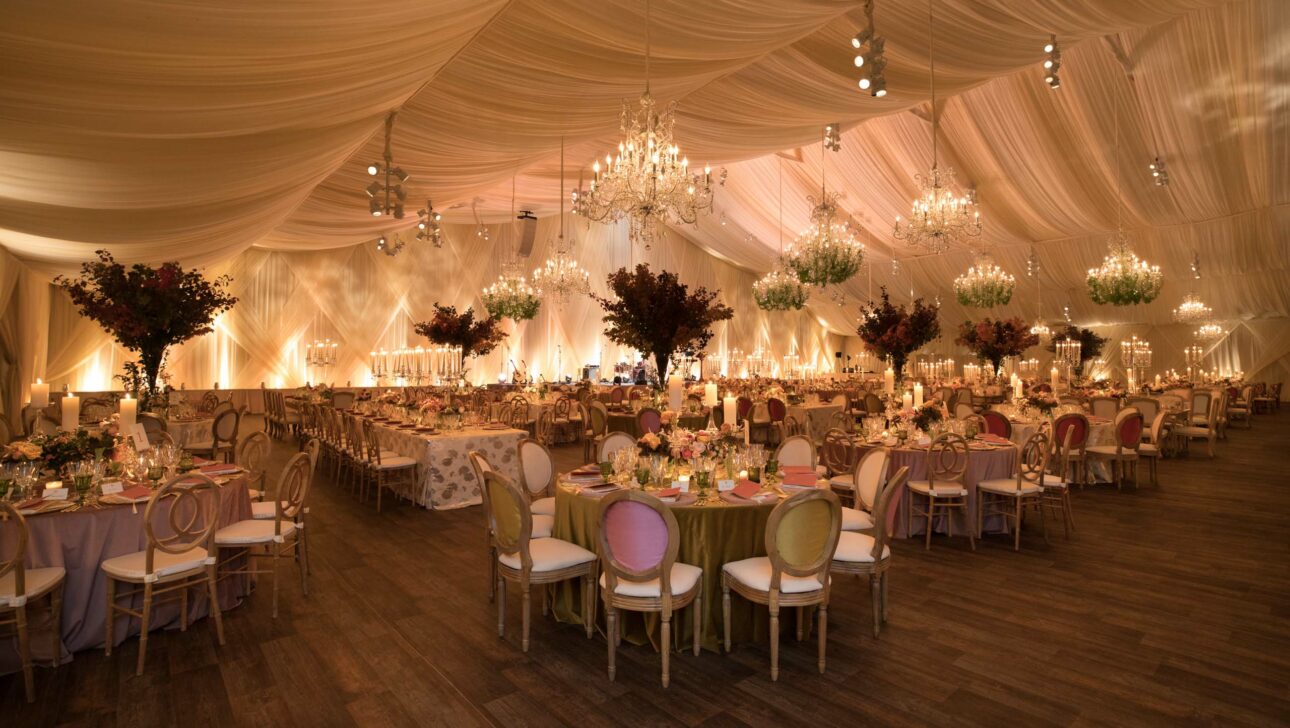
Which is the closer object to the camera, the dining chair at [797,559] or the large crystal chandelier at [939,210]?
the dining chair at [797,559]

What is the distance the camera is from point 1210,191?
1257cm

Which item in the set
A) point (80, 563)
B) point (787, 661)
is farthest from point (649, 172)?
point (80, 563)

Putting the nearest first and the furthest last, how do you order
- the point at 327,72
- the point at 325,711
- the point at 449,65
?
the point at 325,711, the point at 327,72, the point at 449,65

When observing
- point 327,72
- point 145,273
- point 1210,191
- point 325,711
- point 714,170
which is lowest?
point 325,711

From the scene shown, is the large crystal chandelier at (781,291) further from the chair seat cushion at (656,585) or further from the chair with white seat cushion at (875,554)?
the chair seat cushion at (656,585)

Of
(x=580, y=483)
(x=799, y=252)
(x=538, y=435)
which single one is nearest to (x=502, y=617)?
(x=580, y=483)

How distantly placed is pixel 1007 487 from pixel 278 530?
5.68 m

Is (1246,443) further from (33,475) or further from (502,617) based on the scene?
(33,475)

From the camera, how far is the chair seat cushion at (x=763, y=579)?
342 centimetres

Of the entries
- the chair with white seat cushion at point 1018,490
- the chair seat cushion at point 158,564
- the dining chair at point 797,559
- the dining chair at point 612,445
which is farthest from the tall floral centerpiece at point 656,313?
the chair seat cushion at point 158,564

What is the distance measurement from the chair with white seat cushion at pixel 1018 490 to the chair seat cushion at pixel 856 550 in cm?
230

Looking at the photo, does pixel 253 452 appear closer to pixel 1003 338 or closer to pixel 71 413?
pixel 71 413

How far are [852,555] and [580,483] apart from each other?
1708mm

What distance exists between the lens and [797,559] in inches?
134
